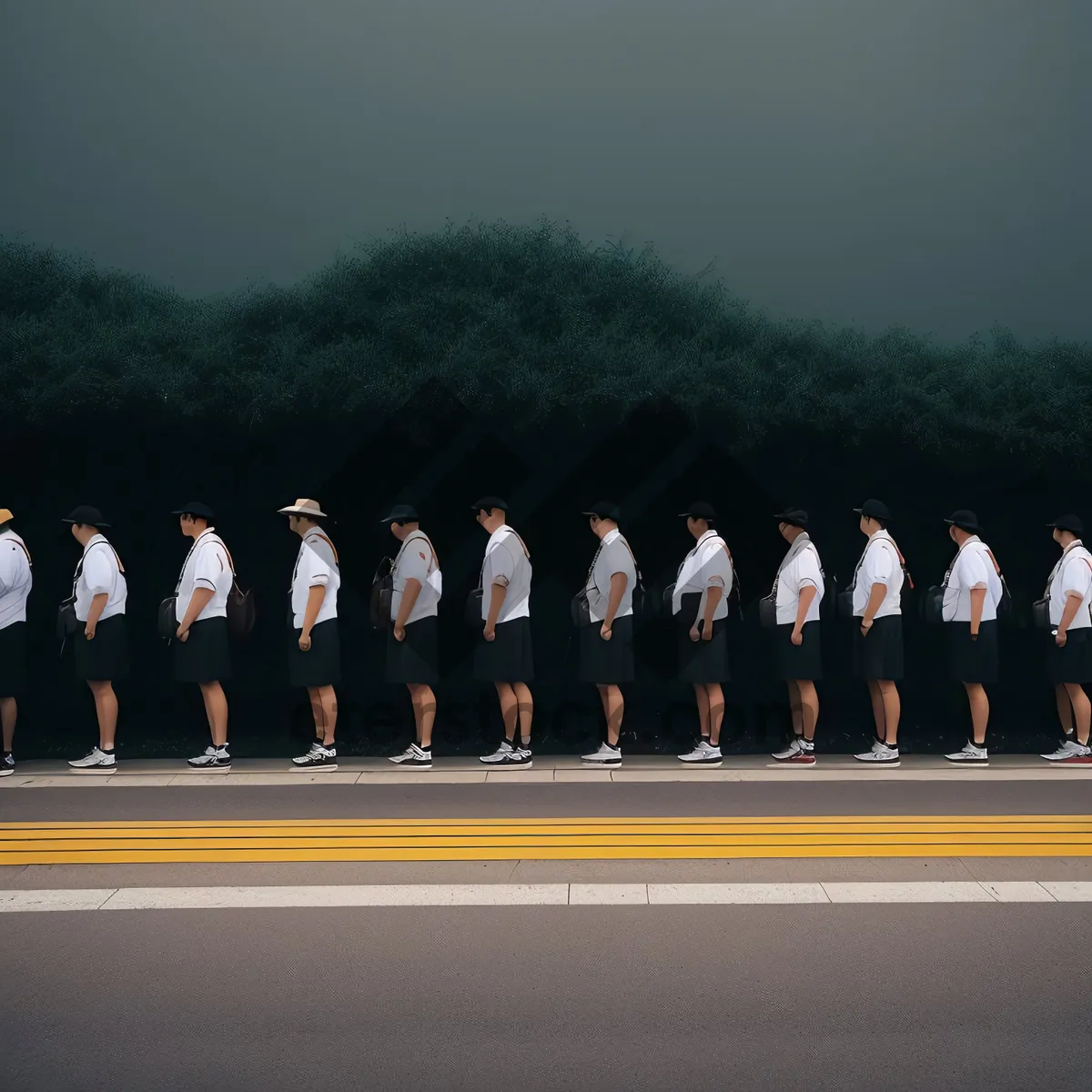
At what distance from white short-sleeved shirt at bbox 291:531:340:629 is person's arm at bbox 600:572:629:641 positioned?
6.47ft

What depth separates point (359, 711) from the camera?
11.2m

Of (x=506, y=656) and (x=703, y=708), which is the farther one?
(x=703, y=708)

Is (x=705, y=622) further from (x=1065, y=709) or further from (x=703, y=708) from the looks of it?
(x=1065, y=709)

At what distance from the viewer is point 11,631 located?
9523 mm

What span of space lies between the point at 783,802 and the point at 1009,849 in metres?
1.56

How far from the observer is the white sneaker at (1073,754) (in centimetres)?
958

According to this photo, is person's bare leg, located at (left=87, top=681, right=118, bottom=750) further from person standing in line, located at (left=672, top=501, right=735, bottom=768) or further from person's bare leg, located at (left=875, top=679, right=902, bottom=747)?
person's bare leg, located at (left=875, top=679, right=902, bottom=747)

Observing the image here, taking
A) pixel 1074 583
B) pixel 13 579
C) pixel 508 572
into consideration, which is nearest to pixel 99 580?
pixel 13 579

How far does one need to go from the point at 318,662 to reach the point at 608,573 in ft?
7.26

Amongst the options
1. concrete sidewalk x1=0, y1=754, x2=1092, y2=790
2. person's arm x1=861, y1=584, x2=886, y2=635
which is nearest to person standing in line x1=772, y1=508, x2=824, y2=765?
concrete sidewalk x1=0, y1=754, x2=1092, y2=790

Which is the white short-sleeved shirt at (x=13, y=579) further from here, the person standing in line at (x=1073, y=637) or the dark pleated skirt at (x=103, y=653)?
the person standing in line at (x=1073, y=637)

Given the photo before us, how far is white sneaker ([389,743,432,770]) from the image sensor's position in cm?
953

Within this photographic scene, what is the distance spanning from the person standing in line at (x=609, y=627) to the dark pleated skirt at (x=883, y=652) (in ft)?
5.69

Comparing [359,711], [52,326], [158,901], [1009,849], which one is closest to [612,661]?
[359,711]
